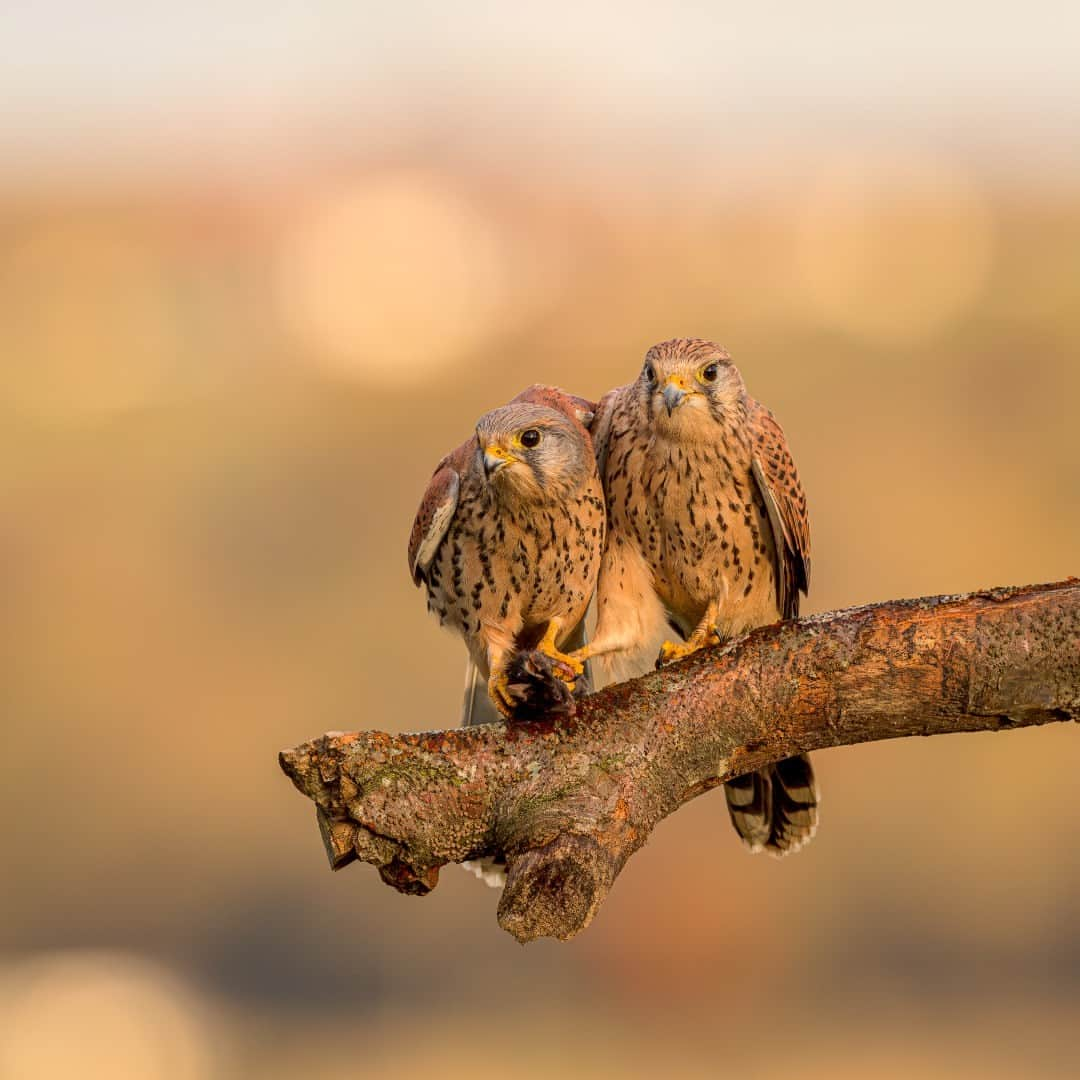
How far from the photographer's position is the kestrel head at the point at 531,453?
3879mm

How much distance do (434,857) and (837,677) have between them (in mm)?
986

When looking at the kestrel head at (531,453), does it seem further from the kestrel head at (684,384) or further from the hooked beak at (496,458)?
the kestrel head at (684,384)

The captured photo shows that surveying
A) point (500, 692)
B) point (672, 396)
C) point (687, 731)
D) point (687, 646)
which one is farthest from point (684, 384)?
point (687, 731)

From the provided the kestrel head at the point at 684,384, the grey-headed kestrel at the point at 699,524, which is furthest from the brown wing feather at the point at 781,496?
the kestrel head at the point at 684,384

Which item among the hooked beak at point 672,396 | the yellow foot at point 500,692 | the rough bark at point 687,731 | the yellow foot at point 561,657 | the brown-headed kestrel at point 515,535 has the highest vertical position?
the hooked beak at point 672,396

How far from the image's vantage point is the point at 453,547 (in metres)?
4.25

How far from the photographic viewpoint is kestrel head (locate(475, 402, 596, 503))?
12.7 feet

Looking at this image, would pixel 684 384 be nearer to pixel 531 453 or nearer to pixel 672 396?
pixel 672 396

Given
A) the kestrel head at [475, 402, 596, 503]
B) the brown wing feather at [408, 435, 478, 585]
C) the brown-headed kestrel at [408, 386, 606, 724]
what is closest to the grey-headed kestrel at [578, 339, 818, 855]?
the brown-headed kestrel at [408, 386, 606, 724]

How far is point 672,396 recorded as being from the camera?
156 inches

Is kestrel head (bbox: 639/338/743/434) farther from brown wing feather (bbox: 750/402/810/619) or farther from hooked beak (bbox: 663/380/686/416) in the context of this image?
brown wing feather (bbox: 750/402/810/619)

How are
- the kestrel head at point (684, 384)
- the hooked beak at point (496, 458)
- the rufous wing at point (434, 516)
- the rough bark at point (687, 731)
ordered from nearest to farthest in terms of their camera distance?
the rough bark at point (687, 731) < the hooked beak at point (496, 458) < the kestrel head at point (684, 384) < the rufous wing at point (434, 516)

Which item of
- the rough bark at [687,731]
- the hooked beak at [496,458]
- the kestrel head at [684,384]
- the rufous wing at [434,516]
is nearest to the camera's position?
the rough bark at [687,731]

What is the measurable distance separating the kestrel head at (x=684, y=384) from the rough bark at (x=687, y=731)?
0.86m
